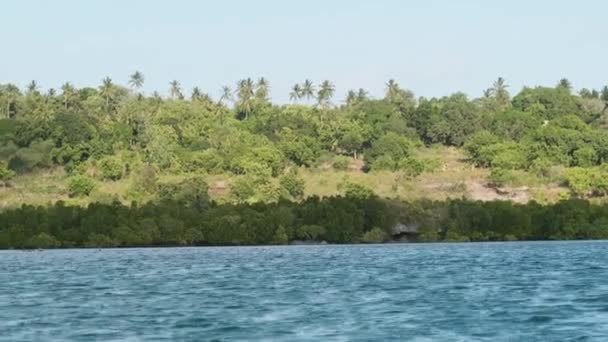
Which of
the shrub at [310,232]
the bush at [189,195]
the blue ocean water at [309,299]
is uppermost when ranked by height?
the bush at [189,195]

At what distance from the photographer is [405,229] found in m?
190

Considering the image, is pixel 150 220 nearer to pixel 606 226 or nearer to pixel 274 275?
pixel 606 226

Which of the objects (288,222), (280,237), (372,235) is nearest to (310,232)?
(288,222)

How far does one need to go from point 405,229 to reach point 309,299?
118100 millimetres

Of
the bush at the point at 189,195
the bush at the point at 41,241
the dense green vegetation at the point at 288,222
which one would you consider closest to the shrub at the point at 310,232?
the dense green vegetation at the point at 288,222

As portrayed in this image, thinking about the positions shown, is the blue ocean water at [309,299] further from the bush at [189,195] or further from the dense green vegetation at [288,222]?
the bush at [189,195]

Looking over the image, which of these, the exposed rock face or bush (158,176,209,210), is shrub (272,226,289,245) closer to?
bush (158,176,209,210)

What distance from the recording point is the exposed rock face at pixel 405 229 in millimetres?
189000

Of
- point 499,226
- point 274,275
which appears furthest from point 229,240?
point 274,275

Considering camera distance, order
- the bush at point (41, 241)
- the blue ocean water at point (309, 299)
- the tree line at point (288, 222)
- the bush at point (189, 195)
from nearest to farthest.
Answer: the blue ocean water at point (309, 299) < the bush at point (41, 241) < the tree line at point (288, 222) < the bush at point (189, 195)

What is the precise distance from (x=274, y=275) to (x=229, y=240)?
81.9 metres

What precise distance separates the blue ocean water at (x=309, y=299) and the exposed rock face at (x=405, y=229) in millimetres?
53957

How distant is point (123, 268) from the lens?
11619 centimetres

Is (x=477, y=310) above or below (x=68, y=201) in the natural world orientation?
below
